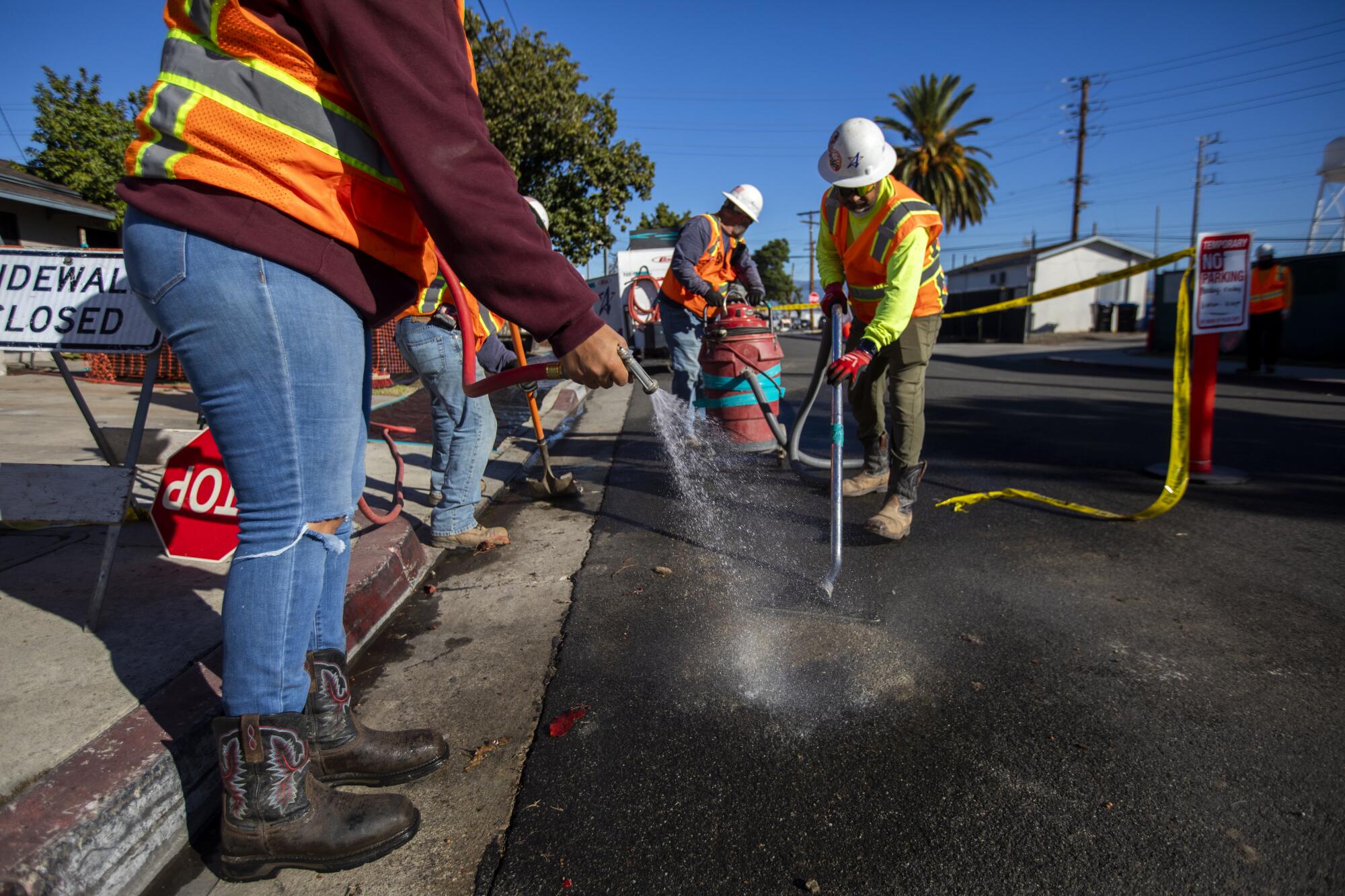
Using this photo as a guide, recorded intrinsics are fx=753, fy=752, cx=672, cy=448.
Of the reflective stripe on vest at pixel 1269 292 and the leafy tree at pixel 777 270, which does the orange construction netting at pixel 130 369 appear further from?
the leafy tree at pixel 777 270

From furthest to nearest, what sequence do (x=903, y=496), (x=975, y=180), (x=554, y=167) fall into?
(x=975, y=180), (x=554, y=167), (x=903, y=496)

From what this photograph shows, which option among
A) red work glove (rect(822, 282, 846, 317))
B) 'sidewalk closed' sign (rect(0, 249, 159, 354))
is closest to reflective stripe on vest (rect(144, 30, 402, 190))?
'sidewalk closed' sign (rect(0, 249, 159, 354))

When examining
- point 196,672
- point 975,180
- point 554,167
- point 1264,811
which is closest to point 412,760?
point 196,672

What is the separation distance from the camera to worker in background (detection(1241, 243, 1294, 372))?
11559 mm

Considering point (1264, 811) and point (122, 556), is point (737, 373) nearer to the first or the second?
point (122, 556)

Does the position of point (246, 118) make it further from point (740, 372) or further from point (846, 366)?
point (740, 372)

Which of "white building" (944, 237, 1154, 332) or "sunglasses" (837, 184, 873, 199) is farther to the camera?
"white building" (944, 237, 1154, 332)

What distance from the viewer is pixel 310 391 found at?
4.93ft

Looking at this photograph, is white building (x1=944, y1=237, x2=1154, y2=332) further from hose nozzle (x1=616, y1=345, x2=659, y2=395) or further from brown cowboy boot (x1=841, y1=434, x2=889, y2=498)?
hose nozzle (x1=616, y1=345, x2=659, y2=395)

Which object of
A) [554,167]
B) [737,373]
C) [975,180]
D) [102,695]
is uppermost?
[975,180]

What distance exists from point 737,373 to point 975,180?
36.2m

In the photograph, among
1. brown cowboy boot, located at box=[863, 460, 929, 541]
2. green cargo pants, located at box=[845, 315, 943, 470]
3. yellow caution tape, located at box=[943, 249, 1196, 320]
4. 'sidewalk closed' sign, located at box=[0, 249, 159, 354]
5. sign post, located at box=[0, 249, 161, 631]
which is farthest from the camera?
yellow caution tape, located at box=[943, 249, 1196, 320]

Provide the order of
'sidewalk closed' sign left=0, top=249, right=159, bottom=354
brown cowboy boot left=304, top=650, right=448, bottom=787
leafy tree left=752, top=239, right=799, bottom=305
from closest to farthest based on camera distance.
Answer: brown cowboy boot left=304, top=650, right=448, bottom=787, 'sidewalk closed' sign left=0, top=249, right=159, bottom=354, leafy tree left=752, top=239, right=799, bottom=305

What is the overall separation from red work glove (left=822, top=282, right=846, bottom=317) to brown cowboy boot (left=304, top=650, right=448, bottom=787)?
2934 millimetres
